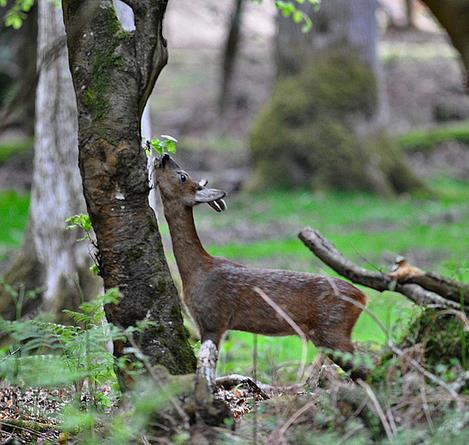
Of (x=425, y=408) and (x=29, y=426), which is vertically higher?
(x=425, y=408)

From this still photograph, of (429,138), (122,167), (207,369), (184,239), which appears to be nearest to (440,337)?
(207,369)

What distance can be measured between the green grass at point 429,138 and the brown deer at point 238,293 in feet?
60.7

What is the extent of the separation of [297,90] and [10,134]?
9808 mm

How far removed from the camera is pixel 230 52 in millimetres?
25516

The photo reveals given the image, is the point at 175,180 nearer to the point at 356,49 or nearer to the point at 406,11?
the point at 356,49

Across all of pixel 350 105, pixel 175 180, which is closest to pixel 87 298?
pixel 175 180

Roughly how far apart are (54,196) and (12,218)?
8.55m

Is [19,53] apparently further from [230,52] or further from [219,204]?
[219,204]

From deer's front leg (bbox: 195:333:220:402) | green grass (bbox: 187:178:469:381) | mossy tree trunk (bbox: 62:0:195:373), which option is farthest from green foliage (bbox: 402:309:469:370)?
green grass (bbox: 187:178:469:381)

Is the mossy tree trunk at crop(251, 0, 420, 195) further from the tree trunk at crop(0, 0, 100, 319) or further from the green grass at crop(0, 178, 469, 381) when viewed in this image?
the tree trunk at crop(0, 0, 100, 319)

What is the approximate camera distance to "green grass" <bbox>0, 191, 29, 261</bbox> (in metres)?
15.0

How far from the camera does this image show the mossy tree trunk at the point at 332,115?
1911cm

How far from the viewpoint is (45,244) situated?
8.54 meters

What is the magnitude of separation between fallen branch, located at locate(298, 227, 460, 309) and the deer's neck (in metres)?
0.61
